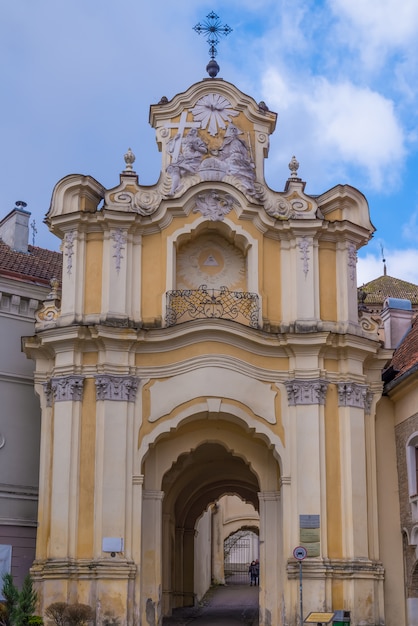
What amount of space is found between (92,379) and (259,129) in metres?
7.92

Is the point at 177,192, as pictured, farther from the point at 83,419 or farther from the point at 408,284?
the point at 408,284

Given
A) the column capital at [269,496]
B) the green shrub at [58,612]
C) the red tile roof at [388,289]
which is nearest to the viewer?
the green shrub at [58,612]

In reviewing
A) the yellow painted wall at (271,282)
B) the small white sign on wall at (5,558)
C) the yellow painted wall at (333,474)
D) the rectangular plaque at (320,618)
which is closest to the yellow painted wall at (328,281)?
the yellow painted wall at (271,282)

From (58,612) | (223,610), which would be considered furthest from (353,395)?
(223,610)

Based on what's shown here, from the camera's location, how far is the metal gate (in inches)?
1999

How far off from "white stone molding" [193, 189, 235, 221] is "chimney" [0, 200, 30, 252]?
311 inches

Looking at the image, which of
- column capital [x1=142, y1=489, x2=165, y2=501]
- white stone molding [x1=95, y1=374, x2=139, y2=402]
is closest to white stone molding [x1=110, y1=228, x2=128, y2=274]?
white stone molding [x1=95, y1=374, x2=139, y2=402]

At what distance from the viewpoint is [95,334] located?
23.8 metres

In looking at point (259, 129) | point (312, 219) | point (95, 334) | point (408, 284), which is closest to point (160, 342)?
point (95, 334)

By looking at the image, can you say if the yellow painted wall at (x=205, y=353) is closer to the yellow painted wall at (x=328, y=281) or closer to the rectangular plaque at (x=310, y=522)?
Result: the yellow painted wall at (x=328, y=281)

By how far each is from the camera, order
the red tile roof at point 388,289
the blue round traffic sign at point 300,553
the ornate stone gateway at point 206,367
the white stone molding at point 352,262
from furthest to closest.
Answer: the red tile roof at point 388,289, the white stone molding at point 352,262, the ornate stone gateway at point 206,367, the blue round traffic sign at point 300,553

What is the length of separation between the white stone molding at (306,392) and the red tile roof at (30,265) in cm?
816

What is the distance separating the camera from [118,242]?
24562 millimetres

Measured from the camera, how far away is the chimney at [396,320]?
28.8 m
